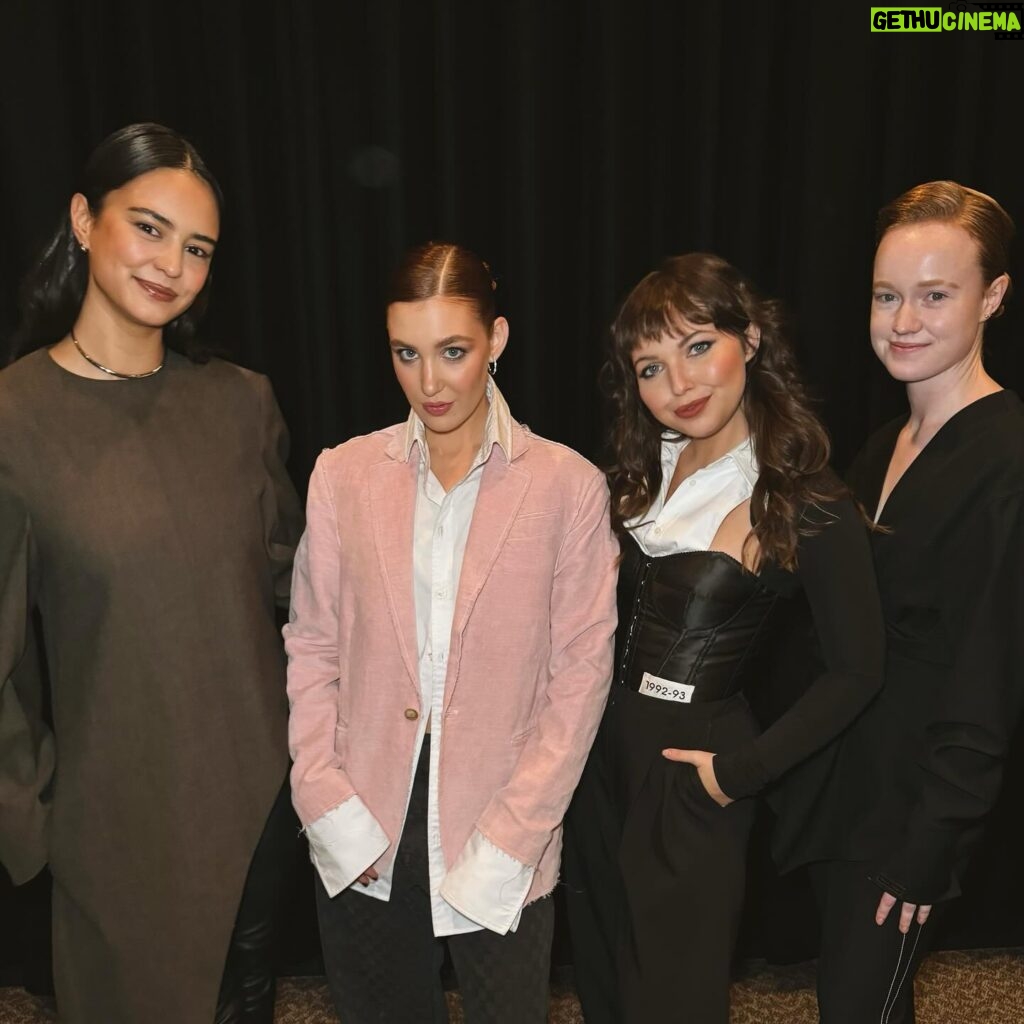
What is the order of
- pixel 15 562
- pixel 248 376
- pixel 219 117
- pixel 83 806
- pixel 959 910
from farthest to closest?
1. pixel 959 910
2. pixel 219 117
3. pixel 248 376
4. pixel 83 806
5. pixel 15 562

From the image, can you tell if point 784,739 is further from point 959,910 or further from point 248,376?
point 959,910

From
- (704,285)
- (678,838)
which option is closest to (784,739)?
(678,838)

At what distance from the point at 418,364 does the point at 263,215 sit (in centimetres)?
94

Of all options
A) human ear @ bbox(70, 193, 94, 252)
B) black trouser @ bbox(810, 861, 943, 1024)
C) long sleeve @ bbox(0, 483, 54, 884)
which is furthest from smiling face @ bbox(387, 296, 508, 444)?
black trouser @ bbox(810, 861, 943, 1024)

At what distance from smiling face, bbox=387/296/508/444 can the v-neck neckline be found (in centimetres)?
75

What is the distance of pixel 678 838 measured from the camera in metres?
1.63

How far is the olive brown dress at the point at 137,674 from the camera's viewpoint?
152cm

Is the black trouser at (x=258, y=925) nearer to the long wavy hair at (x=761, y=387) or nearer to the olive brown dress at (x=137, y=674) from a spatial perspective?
the olive brown dress at (x=137, y=674)

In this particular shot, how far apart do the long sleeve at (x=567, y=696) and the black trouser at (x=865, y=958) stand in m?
0.54

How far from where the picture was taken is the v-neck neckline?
165cm

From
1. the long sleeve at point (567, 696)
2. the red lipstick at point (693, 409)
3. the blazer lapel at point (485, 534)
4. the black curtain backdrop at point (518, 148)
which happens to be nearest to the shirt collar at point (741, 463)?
the red lipstick at point (693, 409)

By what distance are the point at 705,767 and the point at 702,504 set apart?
17.5 inches

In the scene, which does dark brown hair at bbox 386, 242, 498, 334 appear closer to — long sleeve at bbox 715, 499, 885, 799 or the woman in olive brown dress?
the woman in olive brown dress

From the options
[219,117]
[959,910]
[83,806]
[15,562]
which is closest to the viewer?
[15,562]
